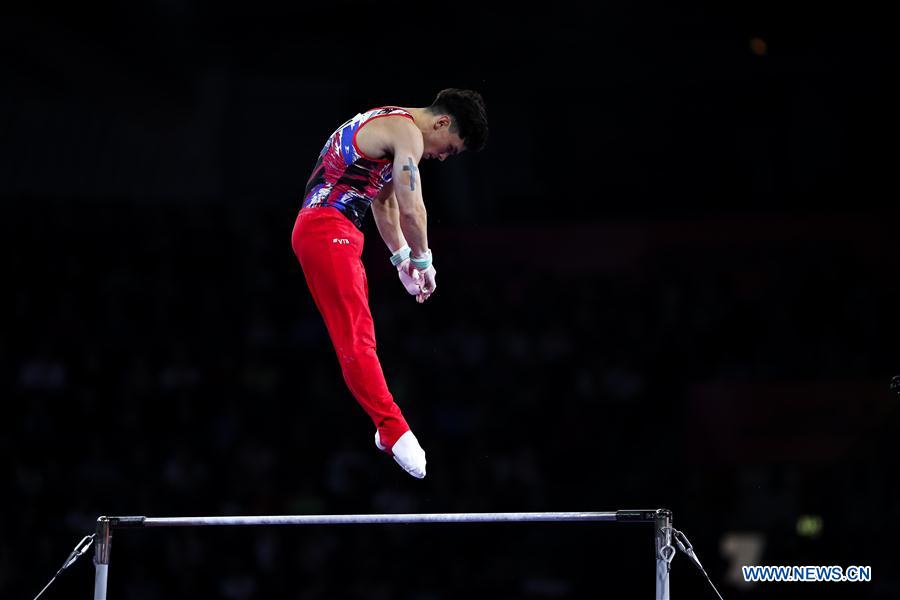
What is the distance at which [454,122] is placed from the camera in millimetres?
4988

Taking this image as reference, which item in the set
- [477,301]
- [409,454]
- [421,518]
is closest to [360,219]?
[409,454]

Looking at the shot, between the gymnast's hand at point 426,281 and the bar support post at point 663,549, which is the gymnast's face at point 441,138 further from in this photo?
the bar support post at point 663,549

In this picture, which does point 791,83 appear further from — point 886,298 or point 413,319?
point 413,319

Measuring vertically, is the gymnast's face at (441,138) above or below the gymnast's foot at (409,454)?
above

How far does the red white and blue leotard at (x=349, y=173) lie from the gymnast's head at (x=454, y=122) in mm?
127

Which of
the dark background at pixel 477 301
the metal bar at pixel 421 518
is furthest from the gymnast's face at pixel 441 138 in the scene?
the dark background at pixel 477 301

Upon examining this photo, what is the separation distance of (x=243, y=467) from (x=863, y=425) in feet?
18.8

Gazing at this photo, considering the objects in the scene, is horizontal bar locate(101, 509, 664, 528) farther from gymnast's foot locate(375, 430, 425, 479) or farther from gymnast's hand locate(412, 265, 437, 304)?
gymnast's hand locate(412, 265, 437, 304)

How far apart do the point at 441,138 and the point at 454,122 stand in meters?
0.10

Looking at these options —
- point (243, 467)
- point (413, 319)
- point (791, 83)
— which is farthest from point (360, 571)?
point (791, 83)

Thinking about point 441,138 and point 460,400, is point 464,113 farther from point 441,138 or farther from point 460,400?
point 460,400

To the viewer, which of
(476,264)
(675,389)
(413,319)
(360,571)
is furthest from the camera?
(476,264)

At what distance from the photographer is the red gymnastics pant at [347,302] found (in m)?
4.88

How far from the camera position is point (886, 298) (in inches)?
410
